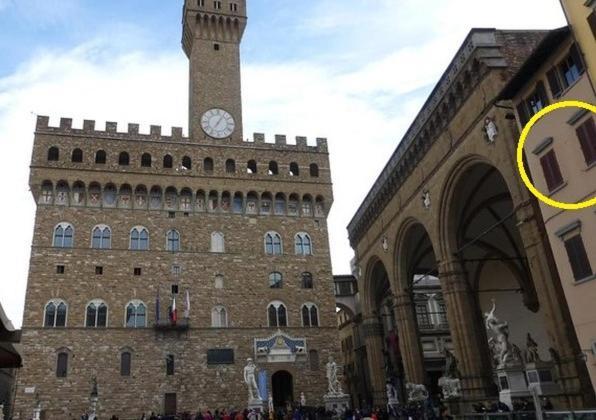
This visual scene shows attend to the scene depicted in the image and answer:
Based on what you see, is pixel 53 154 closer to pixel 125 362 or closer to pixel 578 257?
pixel 125 362

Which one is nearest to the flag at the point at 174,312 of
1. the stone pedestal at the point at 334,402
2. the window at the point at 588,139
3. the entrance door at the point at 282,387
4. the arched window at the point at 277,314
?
the arched window at the point at 277,314

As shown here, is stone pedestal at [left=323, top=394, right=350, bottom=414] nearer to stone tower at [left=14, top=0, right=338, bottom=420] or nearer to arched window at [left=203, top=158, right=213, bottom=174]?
stone tower at [left=14, top=0, right=338, bottom=420]

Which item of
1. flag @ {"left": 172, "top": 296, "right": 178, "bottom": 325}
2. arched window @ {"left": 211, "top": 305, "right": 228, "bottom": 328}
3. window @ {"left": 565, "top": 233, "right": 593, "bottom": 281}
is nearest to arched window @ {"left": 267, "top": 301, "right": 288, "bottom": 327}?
arched window @ {"left": 211, "top": 305, "right": 228, "bottom": 328}

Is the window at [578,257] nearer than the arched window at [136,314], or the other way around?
Result: the window at [578,257]

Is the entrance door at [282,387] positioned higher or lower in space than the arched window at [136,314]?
lower

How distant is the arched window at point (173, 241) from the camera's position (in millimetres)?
32312

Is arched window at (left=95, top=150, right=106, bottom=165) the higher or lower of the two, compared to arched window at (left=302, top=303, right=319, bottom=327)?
higher

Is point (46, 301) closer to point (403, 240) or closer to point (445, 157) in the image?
point (403, 240)

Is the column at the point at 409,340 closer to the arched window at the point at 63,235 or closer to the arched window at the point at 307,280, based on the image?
the arched window at the point at 307,280

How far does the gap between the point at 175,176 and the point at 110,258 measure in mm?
6366

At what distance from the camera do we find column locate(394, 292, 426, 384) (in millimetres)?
24297

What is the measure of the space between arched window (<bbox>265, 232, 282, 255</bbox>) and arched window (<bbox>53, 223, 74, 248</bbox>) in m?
11.6

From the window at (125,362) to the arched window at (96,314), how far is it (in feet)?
6.32

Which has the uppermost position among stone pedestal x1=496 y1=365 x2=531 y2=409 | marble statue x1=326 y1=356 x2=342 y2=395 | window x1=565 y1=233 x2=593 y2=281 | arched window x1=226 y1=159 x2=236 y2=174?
arched window x1=226 y1=159 x2=236 y2=174
